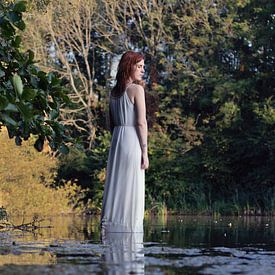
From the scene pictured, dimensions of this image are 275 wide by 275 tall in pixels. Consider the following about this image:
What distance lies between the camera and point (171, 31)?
93.9 ft

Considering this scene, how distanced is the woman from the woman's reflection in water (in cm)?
22

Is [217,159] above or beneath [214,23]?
beneath

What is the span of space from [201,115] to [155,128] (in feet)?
5.77

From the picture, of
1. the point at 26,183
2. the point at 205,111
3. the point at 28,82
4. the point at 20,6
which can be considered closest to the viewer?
the point at 20,6

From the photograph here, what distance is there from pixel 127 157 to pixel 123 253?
2643 millimetres

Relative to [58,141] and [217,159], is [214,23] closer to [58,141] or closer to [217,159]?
[217,159]

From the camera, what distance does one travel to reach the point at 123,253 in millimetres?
6211

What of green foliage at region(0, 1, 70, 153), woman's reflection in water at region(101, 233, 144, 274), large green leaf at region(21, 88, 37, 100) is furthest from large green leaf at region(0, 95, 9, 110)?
woman's reflection in water at region(101, 233, 144, 274)

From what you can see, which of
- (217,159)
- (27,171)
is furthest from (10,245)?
(217,159)

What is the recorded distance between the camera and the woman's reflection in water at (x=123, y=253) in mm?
5020

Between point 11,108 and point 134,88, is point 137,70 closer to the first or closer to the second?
point 134,88

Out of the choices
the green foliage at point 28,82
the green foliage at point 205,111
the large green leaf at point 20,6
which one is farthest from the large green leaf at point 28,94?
the green foliage at point 205,111

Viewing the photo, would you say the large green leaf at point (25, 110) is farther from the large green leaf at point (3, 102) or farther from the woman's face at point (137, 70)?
the woman's face at point (137, 70)

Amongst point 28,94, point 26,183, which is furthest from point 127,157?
point 26,183
